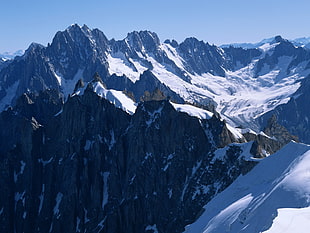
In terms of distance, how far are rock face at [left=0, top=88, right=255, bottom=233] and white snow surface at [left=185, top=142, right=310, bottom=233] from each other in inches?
427

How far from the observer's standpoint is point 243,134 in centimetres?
14088

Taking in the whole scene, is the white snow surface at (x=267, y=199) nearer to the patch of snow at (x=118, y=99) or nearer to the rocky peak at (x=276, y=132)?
the rocky peak at (x=276, y=132)

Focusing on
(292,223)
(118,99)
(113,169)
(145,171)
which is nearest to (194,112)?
(145,171)

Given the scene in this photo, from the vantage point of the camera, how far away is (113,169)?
491 ft

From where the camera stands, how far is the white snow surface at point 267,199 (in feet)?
175

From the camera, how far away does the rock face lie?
122000mm

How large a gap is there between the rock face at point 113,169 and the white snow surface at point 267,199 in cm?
1084

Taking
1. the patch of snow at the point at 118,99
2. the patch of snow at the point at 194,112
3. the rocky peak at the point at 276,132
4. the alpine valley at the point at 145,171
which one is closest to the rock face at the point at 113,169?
the alpine valley at the point at 145,171

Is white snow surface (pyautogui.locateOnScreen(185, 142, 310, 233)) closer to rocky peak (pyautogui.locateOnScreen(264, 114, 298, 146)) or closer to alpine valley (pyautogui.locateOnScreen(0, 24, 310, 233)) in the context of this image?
alpine valley (pyautogui.locateOnScreen(0, 24, 310, 233))

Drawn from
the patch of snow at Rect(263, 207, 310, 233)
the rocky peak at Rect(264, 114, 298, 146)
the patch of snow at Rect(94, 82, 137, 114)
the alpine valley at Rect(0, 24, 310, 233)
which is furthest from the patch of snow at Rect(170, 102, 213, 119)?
the patch of snow at Rect(263, 207, 310, 233)

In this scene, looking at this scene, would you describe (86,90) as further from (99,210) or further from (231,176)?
(231,176)

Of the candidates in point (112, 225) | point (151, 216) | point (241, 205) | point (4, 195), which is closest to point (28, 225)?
point (4, 195)

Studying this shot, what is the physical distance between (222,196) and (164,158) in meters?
38.3

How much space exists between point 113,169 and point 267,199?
3462 inches
